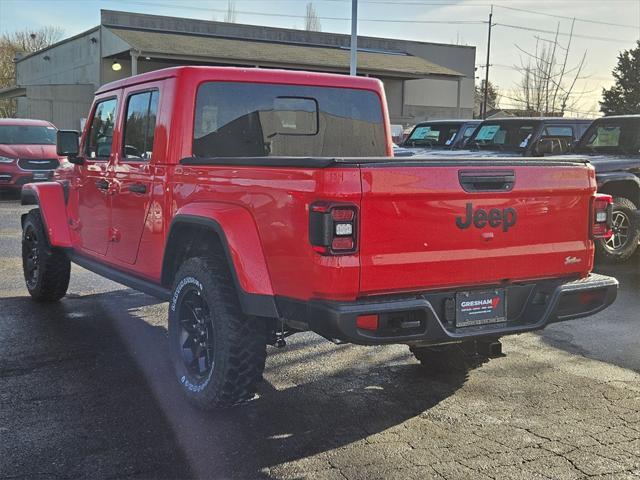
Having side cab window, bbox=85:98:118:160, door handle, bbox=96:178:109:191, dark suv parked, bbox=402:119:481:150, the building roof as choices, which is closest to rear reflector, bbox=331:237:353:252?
door handle, bbox=96:178:109:191

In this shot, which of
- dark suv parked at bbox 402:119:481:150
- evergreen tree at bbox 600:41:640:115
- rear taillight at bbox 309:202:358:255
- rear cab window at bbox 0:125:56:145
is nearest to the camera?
rear taillight at bbox 309:202:358:255

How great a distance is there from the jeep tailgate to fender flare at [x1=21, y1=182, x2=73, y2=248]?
369 cm

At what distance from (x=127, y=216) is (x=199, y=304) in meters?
1.18

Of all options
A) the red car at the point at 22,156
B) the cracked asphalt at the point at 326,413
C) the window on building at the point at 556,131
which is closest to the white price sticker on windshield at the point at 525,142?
the window on building at the point at 556,131

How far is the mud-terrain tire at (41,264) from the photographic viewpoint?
657cm

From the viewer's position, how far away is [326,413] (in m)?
4.17

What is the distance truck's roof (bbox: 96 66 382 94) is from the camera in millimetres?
4773

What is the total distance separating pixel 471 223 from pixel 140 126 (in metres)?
2.60

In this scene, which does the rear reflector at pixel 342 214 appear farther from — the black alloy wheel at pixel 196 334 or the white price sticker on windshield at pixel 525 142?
the white price sticker on windshield at pixel 525 142

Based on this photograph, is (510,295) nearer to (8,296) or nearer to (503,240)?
(503,240)

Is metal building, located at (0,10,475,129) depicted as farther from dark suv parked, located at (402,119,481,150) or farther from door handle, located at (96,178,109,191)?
door handle, located at (96,178,109,191)

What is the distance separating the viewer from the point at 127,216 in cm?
513

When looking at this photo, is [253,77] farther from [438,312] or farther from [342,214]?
[438,312]

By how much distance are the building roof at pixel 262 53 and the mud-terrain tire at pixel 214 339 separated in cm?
2589
